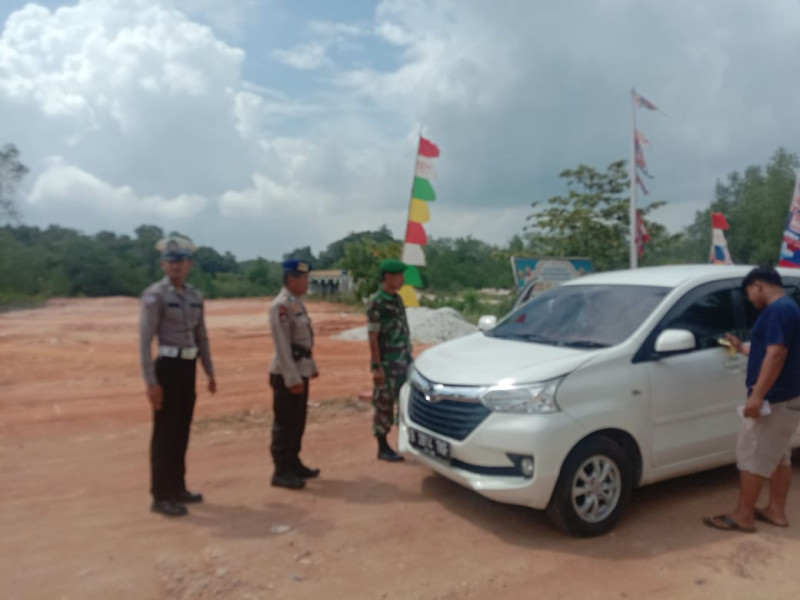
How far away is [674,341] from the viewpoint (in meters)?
4.39

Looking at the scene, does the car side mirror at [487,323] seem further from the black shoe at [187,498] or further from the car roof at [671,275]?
the black shoe at [187,498]

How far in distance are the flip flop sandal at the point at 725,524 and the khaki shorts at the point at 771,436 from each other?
1.23 feet

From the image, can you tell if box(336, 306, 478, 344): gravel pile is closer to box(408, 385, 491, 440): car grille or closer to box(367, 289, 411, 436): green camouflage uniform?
box(367, 289, 411, 436): green camouflage uniform

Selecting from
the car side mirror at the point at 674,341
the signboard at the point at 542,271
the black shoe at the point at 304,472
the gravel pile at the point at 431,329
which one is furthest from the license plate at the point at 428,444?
the gravel pile at the point at 431,329

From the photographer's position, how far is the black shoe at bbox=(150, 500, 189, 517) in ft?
15.2

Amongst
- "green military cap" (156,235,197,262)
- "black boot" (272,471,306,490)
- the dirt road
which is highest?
"green military cap" (156,235,197,262)

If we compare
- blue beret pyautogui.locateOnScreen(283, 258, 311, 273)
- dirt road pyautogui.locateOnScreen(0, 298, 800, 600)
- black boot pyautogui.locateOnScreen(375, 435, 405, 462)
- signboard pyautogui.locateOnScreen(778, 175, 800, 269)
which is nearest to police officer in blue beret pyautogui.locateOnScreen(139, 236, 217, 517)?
dirt road pyautogui.locateOnScreen(0, 298, 800, 600)

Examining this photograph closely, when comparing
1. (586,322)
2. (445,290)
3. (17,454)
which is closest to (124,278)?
(445,290)

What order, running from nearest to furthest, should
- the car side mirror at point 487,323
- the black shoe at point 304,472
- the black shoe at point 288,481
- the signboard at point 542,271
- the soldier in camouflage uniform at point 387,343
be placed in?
the black shoe at point 288,481 < the black shoe at point 304,472 < the soldier in camouflage uniform at point 387,343 < the car side mirror at point 487,323 < the signboard at point 542,271

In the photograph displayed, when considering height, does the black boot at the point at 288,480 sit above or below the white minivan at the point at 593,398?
below

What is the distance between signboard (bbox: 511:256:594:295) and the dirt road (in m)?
2.79

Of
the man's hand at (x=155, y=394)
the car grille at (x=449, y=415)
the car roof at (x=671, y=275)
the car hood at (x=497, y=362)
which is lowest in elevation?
the car grille at (x=449, y=415)

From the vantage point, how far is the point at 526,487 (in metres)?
4.02

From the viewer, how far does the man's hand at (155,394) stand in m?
4.41
